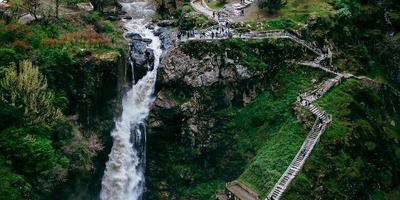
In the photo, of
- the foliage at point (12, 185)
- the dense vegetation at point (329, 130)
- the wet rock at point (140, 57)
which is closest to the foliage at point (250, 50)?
the dense vegetation at point (329, 130)

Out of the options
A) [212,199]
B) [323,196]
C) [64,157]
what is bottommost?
[212,199]

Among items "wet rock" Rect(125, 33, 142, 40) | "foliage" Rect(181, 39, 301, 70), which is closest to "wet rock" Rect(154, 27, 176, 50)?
"wet rock" Rect(125, 33, 142, 40)

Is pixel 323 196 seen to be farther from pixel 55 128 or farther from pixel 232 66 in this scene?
pixel 55 128

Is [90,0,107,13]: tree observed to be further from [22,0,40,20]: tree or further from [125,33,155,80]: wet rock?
[22,0,40,20]: tree

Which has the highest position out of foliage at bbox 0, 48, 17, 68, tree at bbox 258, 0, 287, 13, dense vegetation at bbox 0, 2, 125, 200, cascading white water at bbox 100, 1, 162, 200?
tree at bbox 258, 0, 287, 13

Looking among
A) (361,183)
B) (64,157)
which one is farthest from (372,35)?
(64,157)

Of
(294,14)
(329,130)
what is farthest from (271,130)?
(294,14)

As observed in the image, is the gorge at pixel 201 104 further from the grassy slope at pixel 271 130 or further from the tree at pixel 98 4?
the tree at pixel 98 4
